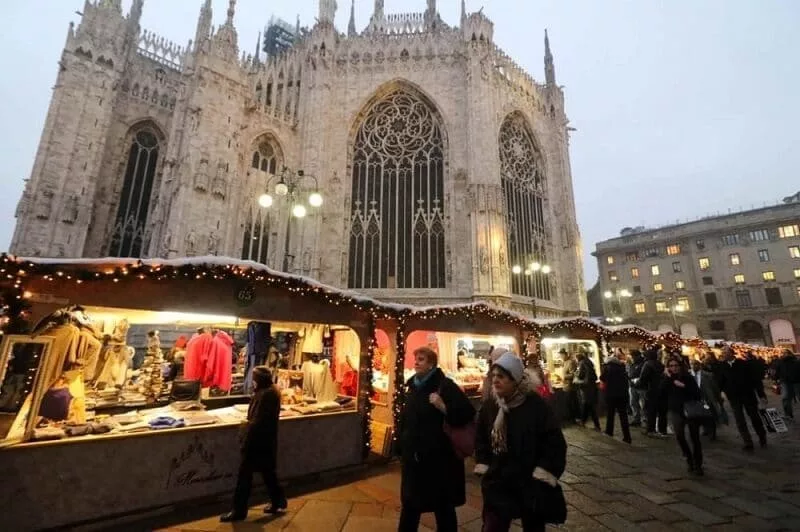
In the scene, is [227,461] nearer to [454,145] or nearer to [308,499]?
[308,499]

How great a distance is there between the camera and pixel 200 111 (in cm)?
1869

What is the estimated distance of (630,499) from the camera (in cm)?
508

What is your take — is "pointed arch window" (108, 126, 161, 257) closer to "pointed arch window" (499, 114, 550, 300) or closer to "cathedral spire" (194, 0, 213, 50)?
"cathedral spire" (194, 0, 213, 50)

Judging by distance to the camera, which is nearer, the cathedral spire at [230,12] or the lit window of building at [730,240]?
the cathedral spire at [230,12]

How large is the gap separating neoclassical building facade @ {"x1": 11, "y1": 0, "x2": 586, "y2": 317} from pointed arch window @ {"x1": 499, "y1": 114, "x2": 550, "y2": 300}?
0.14 m

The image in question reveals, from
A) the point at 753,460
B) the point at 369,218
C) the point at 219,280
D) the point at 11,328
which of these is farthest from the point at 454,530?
the point at 369,218

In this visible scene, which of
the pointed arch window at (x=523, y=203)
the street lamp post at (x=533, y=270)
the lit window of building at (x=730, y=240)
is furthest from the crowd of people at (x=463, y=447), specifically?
the lit window of building at (x=730, y=240)

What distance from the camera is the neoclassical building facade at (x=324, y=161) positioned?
18.1 metres

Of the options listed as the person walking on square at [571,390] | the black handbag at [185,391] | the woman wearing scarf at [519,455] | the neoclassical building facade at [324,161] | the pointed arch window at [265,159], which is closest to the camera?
the woman wearing scarf at [519,455]

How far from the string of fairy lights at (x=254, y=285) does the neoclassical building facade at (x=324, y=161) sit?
8.74 meters

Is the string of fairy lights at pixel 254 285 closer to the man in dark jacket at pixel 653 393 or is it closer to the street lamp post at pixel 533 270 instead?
the man in dark jacket at pixel 653 393

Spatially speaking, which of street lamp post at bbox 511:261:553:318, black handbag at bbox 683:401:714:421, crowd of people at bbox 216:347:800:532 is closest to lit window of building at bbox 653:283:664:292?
street lamp post at bbox 511:261:553:318

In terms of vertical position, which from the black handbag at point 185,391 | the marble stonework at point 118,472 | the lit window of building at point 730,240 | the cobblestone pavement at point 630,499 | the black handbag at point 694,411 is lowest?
the cobblestone pavement at point 630,499

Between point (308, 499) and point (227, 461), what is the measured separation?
4.23 feet
